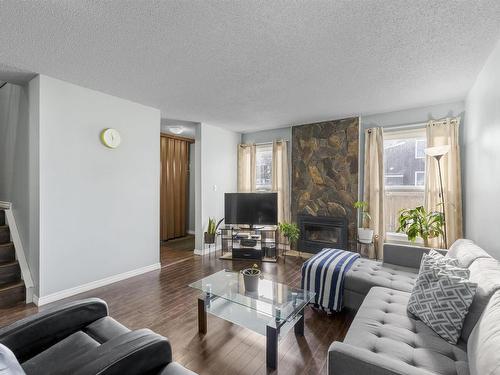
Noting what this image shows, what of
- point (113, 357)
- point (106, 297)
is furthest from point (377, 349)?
point (106, 297)

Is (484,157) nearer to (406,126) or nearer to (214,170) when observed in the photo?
(406,126)

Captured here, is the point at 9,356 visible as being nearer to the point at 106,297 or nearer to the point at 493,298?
the point at 493,298

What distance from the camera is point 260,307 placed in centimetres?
206

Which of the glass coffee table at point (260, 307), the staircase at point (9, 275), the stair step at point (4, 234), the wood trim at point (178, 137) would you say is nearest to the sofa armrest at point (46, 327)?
the glass coffee table at point (260, 307)

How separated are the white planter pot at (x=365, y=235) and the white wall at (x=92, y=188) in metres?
3.24

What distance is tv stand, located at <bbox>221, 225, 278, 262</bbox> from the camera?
176 inches

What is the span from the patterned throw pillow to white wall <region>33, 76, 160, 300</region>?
339cm

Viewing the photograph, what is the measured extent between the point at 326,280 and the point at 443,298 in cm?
111

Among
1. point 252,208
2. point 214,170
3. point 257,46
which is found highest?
point 257,46

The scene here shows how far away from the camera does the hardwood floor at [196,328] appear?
1.87 meters

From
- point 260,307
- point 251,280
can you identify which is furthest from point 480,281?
point 251,280

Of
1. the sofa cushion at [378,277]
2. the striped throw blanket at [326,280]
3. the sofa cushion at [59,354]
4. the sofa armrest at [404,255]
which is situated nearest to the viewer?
the sofa cushion at [59,354]

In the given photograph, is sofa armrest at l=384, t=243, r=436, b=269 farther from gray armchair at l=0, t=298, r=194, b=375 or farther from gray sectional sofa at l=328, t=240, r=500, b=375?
gray armchair at l=0, t=298, r=194, b=375

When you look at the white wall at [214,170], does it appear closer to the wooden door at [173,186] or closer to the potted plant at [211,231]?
the potted plant at [211,231]
